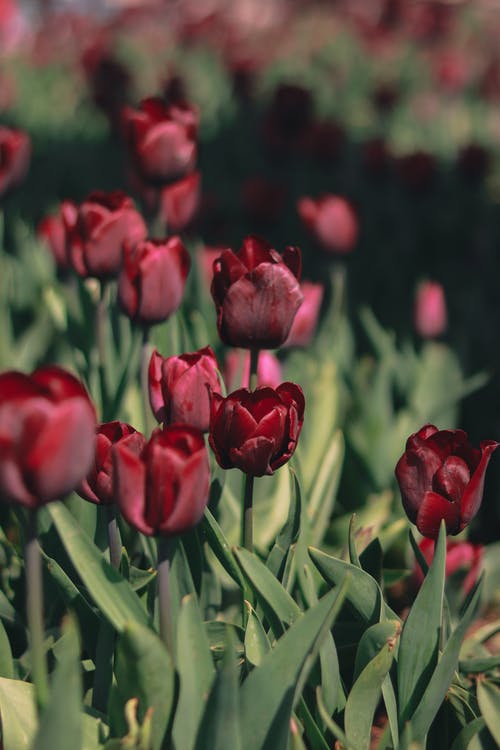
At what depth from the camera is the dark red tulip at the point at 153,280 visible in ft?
4.39

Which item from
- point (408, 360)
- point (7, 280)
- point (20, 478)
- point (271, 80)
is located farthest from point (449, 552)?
point (271, 80)

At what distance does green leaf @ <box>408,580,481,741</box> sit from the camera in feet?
3.30

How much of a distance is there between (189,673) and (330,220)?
4.45 ft

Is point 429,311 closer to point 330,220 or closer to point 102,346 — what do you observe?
point 330,220

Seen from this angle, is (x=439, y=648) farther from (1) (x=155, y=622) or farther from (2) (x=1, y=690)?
(2) (x=1, y=690)

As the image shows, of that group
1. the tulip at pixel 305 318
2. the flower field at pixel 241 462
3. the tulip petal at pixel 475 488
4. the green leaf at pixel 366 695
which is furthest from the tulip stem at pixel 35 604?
the tulip at pixel 305 318

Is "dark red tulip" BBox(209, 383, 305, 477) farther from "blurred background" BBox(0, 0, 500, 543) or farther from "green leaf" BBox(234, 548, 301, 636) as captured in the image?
"blurred background" BBox(0, 0, 500, 543)

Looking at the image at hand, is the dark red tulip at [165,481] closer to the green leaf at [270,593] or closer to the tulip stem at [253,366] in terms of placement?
the green leaf at [270,593]

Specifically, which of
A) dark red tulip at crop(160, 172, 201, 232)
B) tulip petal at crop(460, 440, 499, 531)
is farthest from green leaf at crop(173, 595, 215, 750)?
dark red tulip at crop(160, 172, 201, 232)

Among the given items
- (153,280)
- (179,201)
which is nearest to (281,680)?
(153,280)

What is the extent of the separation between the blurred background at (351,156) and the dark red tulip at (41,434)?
1057 millimetres

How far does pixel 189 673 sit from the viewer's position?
925mm

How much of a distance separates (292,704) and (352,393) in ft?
4.00

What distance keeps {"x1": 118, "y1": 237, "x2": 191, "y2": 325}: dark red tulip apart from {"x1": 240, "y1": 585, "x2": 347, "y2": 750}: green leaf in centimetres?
58
